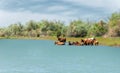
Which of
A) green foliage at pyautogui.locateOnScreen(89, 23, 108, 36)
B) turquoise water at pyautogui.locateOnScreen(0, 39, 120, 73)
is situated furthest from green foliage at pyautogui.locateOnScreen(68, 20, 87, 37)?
turquoise water at pyautogui.locateOnScreen(0, 39, 120, 73)

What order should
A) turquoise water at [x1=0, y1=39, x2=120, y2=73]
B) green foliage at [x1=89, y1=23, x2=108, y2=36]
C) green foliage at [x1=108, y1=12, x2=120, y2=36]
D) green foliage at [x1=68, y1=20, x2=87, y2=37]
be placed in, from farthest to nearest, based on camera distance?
1. green foliage at [x1=68, y1=20, x2=87, y2=37]
2. green foliage at [x1=89, y1=23, x2=108, y2=36]
3. green foliage at [x1=108, y1=12, x2=120, y2=36]
4. turquoise water at [x1=0, y1=39, x2=120, y2=73]

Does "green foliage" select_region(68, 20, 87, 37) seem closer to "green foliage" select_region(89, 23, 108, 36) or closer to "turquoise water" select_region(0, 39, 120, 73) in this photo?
"green foliage" select_region(89, 23, 108, 36)

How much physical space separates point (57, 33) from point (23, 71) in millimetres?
161523

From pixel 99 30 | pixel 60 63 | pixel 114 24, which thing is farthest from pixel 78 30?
pixel 60 63

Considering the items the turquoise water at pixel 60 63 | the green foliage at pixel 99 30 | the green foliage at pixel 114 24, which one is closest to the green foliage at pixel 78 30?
the green foliage at pixel 99 30

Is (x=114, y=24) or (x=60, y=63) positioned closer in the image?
(x=60, y=63)

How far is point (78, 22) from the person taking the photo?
7795 inches

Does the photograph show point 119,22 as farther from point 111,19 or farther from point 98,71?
point 98,71

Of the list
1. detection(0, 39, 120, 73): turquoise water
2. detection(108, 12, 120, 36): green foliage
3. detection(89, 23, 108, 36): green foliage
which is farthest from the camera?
detection(89, 23, 108, 36): green foliage

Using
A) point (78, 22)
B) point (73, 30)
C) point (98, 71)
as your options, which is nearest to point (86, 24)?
point (78, 22)

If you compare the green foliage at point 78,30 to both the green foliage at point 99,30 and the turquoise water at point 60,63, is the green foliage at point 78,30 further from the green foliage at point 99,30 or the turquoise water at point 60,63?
the turquoise water at point 60,63

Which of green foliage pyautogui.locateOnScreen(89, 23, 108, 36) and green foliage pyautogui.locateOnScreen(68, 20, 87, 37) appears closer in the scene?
green foliage pyautogui.locateOnScreen(89, 23, 108, 36)

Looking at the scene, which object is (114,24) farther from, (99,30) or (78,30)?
(78,30)

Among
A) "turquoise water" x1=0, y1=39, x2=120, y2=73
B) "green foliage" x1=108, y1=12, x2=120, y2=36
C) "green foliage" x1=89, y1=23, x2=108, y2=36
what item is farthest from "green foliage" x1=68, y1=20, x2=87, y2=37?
"turquoise water" x1=0, y1=39, x2=120, y2=73
